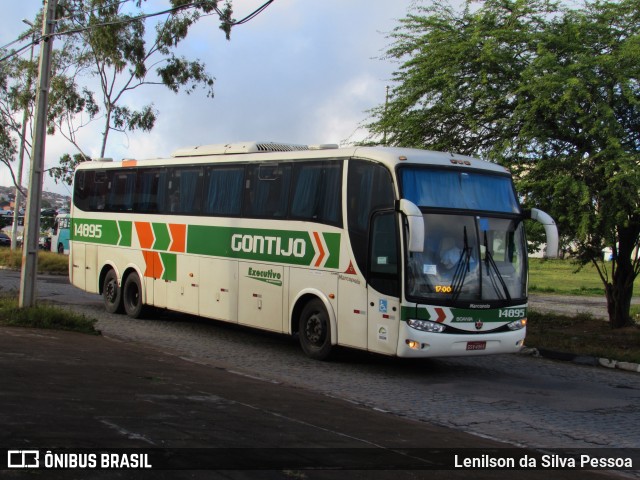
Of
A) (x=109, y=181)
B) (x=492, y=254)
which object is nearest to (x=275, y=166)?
(x=492, y=254)

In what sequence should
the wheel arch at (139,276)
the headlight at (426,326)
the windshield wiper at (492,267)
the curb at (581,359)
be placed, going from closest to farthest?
the headlight at (426,326) → the windshield wiper at (492,267) → the curb at (581,359) → the wheel arch at (139,276)

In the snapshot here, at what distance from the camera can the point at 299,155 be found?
543 inches

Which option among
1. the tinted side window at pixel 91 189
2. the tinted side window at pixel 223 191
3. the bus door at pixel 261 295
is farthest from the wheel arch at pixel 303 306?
the tinted side window at pixel 91 189

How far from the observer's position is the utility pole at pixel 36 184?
14.9m

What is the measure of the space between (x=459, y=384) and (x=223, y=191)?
6.27 meters

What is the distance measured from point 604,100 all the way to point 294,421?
11663 mm

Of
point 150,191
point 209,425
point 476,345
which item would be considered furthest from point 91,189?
point 209,425

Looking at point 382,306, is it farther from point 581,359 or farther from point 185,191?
point 185,191

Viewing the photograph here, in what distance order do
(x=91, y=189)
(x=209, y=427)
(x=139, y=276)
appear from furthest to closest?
(x=91, y=189) < (x=139, y=276) < (x=209, y=427)

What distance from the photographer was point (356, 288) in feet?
40.2

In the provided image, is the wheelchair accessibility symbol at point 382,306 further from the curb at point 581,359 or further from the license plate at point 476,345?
the curb at point 581,359

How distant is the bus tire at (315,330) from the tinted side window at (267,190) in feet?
5.94

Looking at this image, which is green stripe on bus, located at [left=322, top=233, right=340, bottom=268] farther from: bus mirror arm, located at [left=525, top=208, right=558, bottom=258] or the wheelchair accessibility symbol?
bus mirror arm, located at [left=525, top=208, right=558, bottom=258]

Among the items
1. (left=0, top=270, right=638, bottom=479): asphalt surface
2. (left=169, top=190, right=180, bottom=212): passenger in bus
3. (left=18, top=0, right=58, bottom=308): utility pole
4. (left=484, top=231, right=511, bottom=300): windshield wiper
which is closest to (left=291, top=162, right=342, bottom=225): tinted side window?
(left=484, top=231, right=511, bottom=300): windshield wiper
